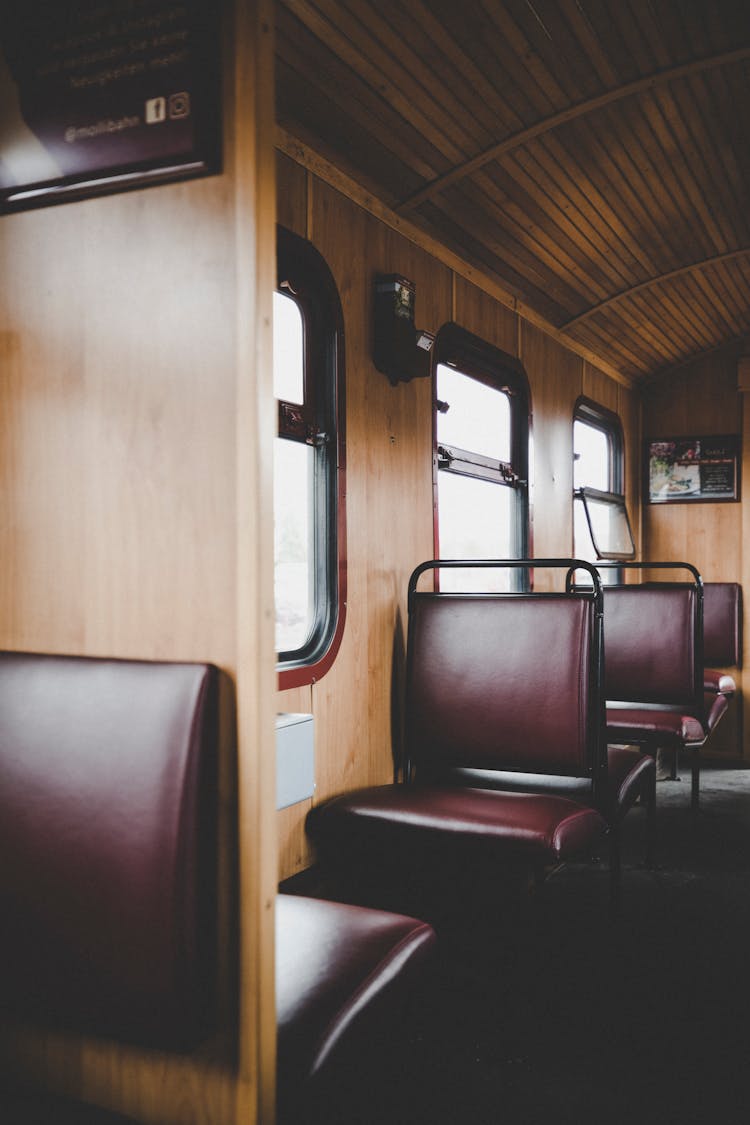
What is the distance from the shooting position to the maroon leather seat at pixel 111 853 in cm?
125

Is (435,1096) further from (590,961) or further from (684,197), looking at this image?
(684,197)

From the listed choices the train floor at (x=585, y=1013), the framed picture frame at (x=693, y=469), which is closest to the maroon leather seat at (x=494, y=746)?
the train floor at (x=585, y=1013)

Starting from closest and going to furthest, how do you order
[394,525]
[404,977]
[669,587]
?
[404,977]
[394,525]
[669,587]

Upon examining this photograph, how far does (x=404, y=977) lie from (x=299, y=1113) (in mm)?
345

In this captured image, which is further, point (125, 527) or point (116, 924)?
point (125, 527)

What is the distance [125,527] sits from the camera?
1388 millimetres

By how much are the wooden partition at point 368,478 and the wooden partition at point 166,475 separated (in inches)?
53.7

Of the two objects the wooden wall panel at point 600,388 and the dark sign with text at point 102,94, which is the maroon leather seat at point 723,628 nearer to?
the wooden wall panel at point 600,388

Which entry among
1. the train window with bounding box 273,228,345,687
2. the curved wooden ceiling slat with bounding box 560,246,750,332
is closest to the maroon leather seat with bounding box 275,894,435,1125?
the train window with bounding box 273,228,345,687

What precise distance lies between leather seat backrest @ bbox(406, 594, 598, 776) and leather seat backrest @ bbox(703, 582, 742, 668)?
3893 mm

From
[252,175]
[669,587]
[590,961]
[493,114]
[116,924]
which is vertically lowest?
[590,961]

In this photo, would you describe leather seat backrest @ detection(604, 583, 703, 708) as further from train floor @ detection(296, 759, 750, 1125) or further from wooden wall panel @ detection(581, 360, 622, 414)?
wooden wall panel @ detection(581, 360, 622, 414)

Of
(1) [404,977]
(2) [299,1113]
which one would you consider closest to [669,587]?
(1) [404,977]

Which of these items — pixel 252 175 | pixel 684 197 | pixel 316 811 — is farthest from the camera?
pixel 684 197
